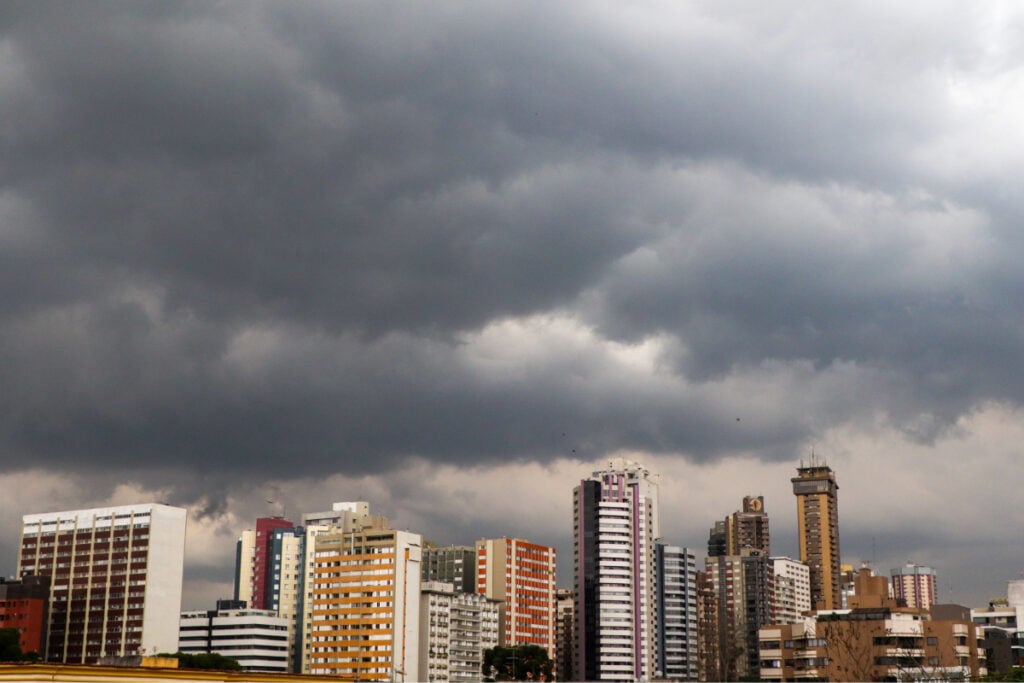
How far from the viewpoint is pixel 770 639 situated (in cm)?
16612

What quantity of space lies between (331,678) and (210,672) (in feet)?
20.5

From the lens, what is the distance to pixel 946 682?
82.8 meters

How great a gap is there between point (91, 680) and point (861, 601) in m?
146

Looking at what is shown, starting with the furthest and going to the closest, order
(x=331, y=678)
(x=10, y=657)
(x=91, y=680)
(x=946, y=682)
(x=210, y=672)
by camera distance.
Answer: (x=10, y=657) → (x=946, y=682) → (x=331, y=678) → (x=210, y=672) → (x=91, y=680)

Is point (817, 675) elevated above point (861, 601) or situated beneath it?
situated beneath

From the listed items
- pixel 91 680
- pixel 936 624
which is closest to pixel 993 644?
pixel 936 624

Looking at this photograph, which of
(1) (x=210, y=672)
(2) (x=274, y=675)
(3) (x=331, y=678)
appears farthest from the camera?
(3) (x=331, y=678)

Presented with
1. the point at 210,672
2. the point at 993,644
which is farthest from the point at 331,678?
the point at 993,644

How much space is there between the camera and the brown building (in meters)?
148

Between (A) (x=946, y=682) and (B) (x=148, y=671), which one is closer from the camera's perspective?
(B) (x=148, y=671)

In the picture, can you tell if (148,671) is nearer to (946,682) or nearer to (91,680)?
(91,680)

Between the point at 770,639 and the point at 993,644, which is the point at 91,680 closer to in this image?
the point at 770,639

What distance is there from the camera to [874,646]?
15050 cm

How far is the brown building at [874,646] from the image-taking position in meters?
148
